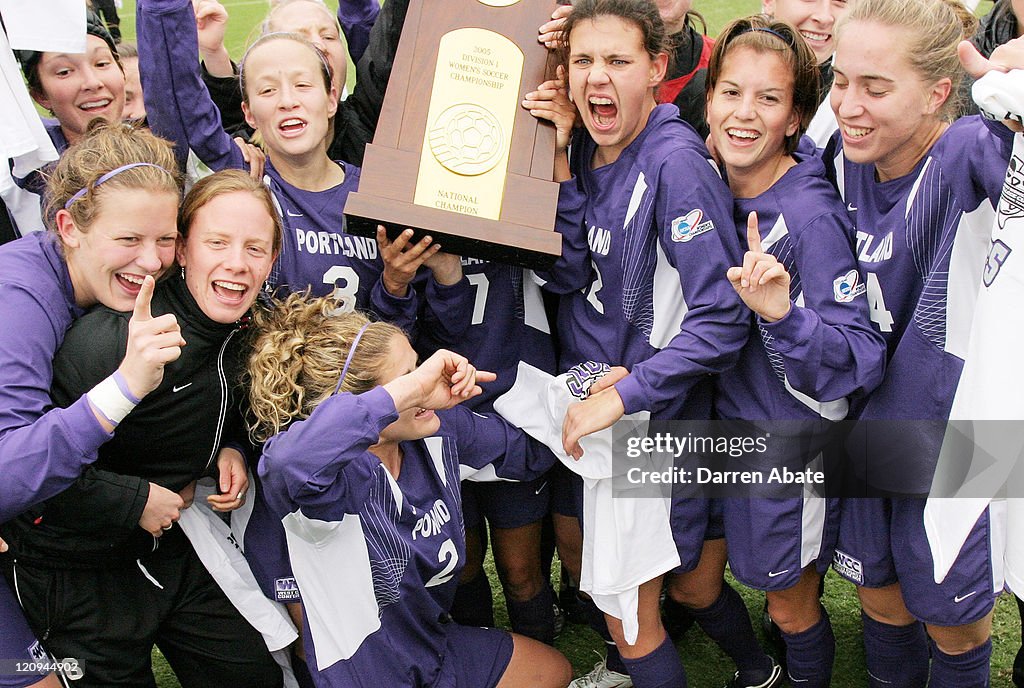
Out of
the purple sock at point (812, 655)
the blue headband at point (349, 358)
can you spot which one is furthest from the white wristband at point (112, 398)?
the purple sock at point (812, 655)

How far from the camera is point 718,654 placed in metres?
3.08

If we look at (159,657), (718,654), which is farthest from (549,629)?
(159,657)

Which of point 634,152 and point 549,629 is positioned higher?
point 634,152

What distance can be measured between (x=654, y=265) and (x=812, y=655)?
1.10 metres

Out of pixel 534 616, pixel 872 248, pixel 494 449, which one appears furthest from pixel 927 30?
pixel 534 616

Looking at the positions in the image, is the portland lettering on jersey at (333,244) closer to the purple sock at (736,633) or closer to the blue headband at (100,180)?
the blue headband at (100,180)

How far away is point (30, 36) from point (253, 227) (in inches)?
33.1

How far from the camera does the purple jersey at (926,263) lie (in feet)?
6.94

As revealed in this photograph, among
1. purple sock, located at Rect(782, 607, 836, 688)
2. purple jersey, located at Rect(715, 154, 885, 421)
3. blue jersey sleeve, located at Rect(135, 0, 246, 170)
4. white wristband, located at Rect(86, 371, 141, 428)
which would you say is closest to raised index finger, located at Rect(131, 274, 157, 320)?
white wristband, located at Rect(86, 371, 141, 428)

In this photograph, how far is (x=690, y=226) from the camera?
7.60 feet

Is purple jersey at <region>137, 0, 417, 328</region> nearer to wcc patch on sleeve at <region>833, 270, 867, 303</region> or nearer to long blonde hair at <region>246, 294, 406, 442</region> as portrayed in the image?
long blonde hair at <region>246, 294, 406, 442</region>

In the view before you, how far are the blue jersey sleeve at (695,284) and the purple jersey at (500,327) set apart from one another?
1.42 ft

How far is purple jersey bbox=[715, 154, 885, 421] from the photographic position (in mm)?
2182

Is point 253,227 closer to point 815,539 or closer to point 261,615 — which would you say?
point 261,615
